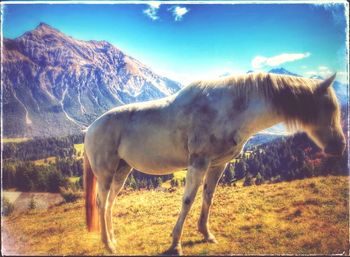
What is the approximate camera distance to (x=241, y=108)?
4832 millimetres

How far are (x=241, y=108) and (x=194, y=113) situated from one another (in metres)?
0.80

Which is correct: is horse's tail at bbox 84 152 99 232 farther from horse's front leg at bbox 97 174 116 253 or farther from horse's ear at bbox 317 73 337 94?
horse's ear at bbox 317 73 337 94

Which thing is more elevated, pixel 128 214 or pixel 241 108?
pixel 241 108

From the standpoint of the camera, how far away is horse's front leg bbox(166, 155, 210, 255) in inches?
186

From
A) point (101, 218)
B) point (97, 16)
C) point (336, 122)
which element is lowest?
point (101, 218)

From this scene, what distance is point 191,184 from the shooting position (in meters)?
4.76

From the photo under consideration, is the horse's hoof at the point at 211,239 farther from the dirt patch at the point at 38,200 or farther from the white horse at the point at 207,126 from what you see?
the dirt patch at the point at 38,200

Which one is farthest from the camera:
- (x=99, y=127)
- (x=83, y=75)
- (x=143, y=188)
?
(x=143, y=188)

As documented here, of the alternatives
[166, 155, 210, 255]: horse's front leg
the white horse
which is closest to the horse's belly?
the white horse

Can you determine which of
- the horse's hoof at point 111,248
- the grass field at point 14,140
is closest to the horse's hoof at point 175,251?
the horse's hoof at point 111,248

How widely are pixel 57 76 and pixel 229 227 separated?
6912 millimetres

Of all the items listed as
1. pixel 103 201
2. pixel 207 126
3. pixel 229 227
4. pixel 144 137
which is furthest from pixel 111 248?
pixel 207 126

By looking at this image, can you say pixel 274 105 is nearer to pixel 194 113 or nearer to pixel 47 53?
pixel 194 113

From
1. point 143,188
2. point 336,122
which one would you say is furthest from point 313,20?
point 143,188
